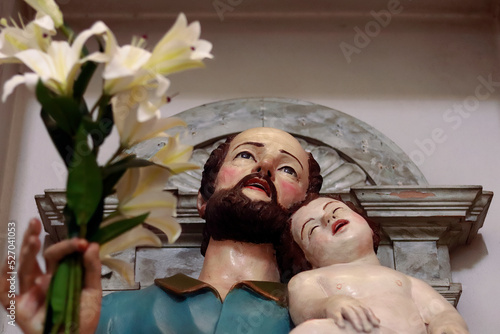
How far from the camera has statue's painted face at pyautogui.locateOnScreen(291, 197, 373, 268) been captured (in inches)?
73.3

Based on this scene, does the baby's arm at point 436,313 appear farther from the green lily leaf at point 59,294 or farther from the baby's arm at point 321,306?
the green lily leaf at point 59,294

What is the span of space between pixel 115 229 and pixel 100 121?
0.19 meters

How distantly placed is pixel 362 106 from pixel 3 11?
4.31ft

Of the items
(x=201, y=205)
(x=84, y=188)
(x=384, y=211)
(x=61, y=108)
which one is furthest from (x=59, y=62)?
(x=384, y=211)

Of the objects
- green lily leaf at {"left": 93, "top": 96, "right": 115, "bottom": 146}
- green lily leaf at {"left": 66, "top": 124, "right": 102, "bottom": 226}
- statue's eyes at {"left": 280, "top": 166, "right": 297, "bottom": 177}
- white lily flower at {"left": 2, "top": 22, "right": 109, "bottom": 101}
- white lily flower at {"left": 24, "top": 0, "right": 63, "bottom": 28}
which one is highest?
white lily flower at {"left": 24, "top": 0, "right": 63, "bottom": 28}

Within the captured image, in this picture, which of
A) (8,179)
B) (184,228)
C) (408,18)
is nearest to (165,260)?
(184,228)

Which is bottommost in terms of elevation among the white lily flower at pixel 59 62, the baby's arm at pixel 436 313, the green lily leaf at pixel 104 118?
the baby's arm at pixel 436 313

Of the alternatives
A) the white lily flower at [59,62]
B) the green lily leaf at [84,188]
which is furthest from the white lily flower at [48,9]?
the green lily leaf at [84,188]

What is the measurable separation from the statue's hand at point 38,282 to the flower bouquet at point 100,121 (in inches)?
1.0

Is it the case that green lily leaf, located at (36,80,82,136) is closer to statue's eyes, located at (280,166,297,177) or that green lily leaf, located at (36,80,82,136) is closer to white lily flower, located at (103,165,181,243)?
white lily flower, located at (103,165,181,243)

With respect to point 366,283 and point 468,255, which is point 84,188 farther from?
point 468,255

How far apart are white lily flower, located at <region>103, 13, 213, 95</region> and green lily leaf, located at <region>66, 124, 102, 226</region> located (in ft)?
0.43

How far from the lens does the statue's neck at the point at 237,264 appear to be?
2.07 m

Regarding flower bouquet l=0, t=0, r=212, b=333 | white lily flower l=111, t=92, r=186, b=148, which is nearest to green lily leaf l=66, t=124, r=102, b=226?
flower bouquet l=0, t=0, r=212, b=333
